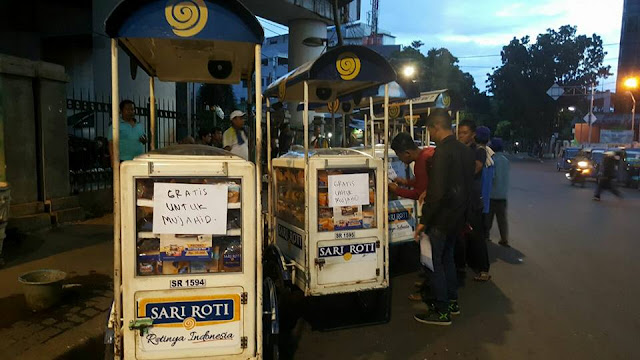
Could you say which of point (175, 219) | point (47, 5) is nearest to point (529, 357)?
point (175, 219)

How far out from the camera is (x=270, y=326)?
319 cm

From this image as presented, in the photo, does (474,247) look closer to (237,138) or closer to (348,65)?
(348,65)

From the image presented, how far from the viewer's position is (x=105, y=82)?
11953 millimetres

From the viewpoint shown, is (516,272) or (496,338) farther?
(516,272)

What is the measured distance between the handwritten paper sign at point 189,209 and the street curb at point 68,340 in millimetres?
1672

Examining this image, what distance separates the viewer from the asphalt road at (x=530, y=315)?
12.8 ft

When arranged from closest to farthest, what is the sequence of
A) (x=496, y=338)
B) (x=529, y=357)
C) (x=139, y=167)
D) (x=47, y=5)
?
(x=139, y=167)
(x=529, y=357)
(x=496, y=338)
(x=47, y=5)

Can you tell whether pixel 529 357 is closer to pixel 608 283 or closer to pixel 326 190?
pixel 326 190

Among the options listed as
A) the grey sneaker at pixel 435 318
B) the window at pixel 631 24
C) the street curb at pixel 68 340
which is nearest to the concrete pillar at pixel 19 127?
the street curb at pixel 68 340

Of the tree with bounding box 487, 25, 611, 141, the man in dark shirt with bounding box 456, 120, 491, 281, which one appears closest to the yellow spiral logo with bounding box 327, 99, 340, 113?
the man in dark shirt with bounding box 456, 120, 491, 281

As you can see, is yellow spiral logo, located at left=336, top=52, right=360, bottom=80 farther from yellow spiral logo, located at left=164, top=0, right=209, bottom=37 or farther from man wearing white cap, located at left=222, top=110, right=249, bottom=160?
man wearing white cap, located at left=222, top=110, right=249, bottom=160

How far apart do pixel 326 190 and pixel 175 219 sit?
166 cm

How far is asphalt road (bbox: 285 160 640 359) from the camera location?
390 centimetres

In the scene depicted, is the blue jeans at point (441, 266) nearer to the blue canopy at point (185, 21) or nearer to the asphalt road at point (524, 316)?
the asphalt road at point (524, 316)
